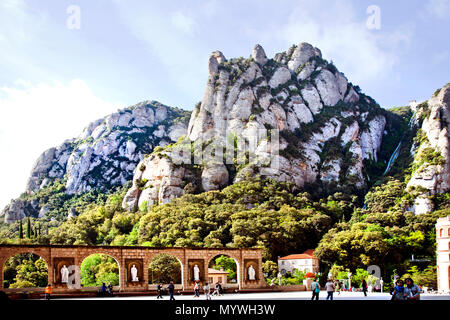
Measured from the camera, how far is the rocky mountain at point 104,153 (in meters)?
116

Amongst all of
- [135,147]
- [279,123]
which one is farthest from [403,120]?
[135,147]

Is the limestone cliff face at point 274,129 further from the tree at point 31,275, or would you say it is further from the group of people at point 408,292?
the group of people at point 408,292

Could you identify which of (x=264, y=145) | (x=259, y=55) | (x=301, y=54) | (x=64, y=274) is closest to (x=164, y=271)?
(x=64, y=274)

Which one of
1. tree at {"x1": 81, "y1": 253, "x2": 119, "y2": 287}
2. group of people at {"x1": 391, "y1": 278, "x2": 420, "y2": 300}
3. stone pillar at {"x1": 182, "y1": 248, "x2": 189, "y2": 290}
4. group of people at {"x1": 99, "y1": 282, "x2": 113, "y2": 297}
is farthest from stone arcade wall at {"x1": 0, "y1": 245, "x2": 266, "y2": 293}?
tree at {"x1": 81, "y1": 253, "x2": 119, "y2": 287}

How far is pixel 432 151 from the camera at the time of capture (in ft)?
281

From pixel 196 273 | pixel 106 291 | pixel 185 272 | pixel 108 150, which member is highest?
pixel 108 150

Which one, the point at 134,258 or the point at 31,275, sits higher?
the point at 134,258

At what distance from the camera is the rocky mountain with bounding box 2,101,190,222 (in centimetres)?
11550

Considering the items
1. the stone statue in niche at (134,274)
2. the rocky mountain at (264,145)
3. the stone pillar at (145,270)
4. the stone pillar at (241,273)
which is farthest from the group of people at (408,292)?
the rocky mountain at (264,145)

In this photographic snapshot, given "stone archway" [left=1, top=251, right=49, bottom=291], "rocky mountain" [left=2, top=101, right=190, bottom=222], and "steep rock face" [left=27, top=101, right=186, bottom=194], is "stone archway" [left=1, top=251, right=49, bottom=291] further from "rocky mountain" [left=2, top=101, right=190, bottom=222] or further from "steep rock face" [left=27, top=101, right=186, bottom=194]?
"steep rock face" [left=27, top=101, right=186, bottom=194]

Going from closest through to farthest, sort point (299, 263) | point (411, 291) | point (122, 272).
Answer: point (411, 291)
point (122, 272)
point (299, 263)

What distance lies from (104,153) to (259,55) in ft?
147

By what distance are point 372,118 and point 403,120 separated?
16449 mm

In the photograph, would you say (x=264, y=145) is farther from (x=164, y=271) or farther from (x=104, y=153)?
(x=104, y=153)
